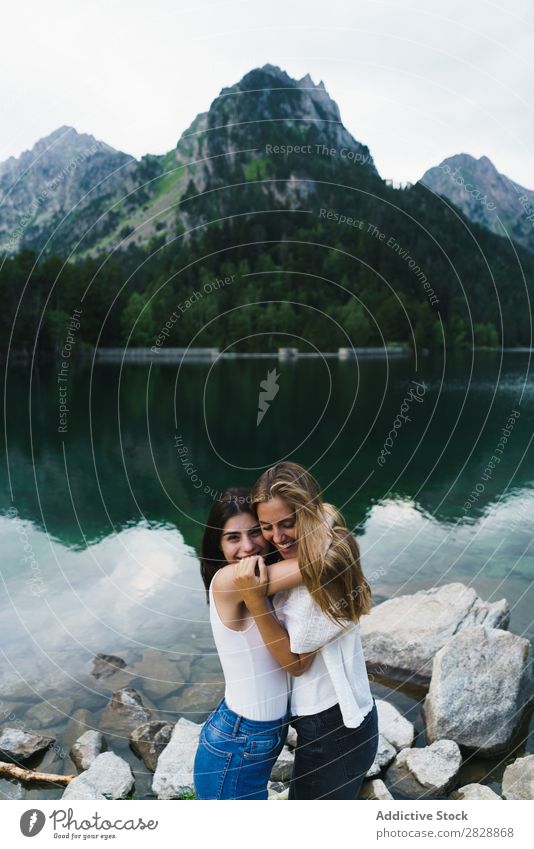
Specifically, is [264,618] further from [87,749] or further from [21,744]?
[21,744]

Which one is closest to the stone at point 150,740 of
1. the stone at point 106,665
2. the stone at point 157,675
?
the stone at point 157,675

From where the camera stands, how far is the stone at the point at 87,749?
4.26 meters

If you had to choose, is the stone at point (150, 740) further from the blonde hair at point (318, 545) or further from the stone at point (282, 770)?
the blonde hair at point (318, 545)

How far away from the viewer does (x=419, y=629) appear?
5414 millimetres

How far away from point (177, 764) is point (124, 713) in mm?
960

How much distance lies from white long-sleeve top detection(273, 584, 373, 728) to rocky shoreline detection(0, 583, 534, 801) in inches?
64.2

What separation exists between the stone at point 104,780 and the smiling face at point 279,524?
2.61 metres

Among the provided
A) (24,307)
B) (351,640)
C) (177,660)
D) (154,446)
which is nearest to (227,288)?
(154,446)

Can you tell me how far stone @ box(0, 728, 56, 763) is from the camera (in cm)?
432

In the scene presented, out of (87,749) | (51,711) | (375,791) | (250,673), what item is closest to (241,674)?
(250,673)

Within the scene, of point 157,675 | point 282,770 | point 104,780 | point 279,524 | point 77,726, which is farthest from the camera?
point 157,675

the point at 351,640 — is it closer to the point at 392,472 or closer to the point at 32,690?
the point at 32,690

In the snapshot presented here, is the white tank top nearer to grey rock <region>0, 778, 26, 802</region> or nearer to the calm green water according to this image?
the calm green water

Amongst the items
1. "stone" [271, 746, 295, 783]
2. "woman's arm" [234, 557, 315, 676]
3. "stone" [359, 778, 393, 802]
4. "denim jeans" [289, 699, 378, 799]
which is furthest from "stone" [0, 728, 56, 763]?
"woman's arm" [234, 557, 315, 676]
